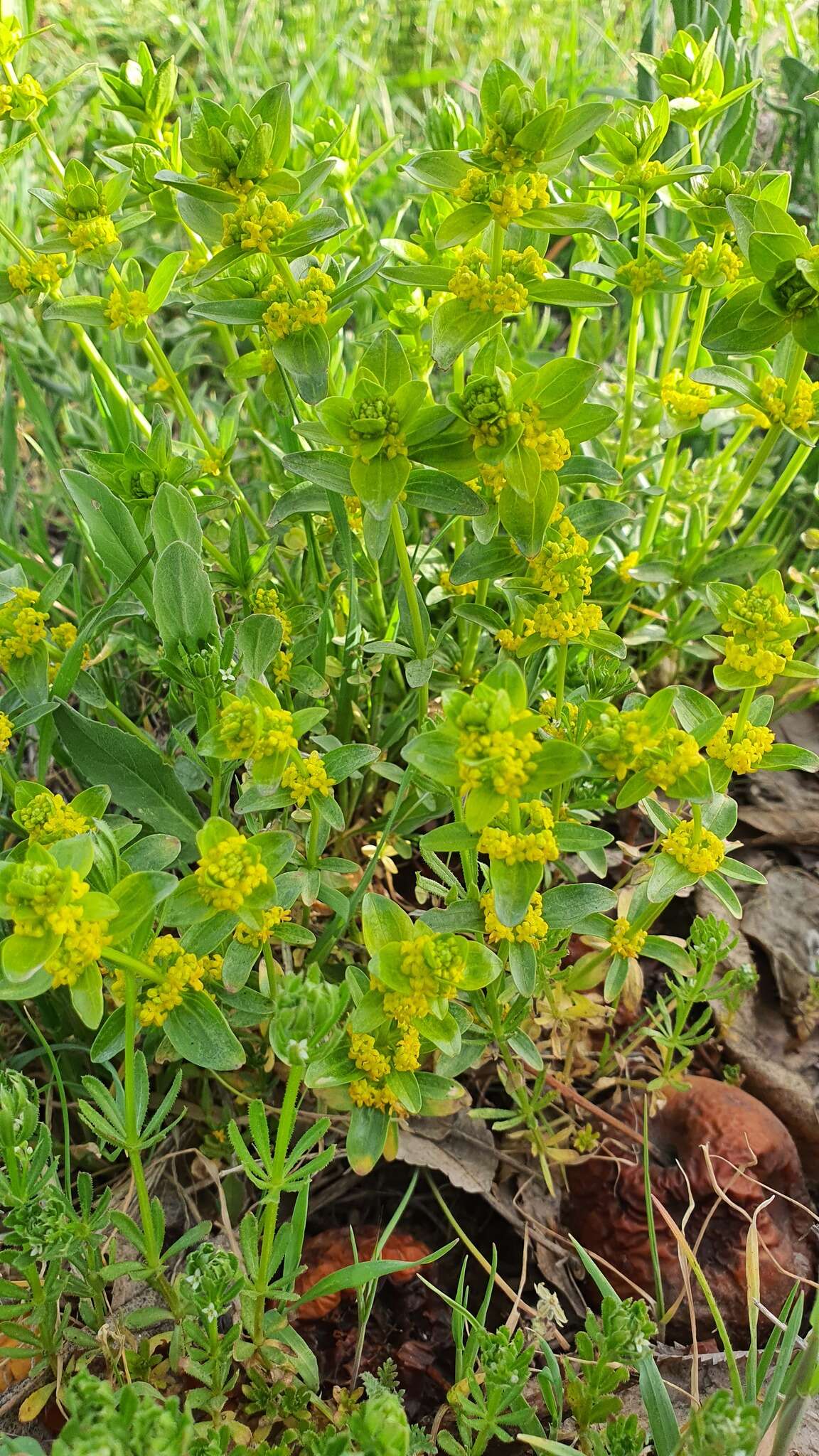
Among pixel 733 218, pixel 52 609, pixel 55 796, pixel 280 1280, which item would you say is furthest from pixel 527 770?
pixel 52 609

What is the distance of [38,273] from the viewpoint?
164 cm

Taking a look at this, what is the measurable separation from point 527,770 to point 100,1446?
0.76 meters

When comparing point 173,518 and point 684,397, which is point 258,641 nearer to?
point 173,518

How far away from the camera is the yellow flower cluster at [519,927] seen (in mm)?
1334

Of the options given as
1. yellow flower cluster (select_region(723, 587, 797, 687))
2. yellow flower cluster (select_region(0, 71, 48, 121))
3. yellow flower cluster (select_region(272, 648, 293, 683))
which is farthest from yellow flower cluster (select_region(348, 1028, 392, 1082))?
yellow flower cluster (select_region(0, 71, 48, 121))

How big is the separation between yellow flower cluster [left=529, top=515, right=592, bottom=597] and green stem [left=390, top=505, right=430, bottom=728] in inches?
6.9

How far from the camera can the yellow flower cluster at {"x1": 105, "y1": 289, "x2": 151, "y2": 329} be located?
1.63m

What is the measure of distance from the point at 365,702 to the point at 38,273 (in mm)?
940

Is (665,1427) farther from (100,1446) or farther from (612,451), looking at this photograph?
(612,451)

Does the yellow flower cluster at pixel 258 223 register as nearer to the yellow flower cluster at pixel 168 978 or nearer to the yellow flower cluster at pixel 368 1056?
the yellow flower cluster at pixel 168 978

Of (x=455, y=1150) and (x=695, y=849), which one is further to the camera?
(x=455, y=1150)

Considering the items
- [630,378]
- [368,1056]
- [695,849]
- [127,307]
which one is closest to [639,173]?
[630,378]

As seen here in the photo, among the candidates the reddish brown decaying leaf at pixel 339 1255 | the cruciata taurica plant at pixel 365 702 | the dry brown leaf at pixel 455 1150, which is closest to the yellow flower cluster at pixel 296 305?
the cruciata taurica plant at pixel 365 702

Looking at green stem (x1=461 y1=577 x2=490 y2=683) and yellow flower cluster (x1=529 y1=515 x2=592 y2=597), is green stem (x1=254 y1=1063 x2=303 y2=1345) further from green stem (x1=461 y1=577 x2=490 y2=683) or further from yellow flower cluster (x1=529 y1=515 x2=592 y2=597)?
green stem (x1=461 y1=577 x2=490 y2=683)
